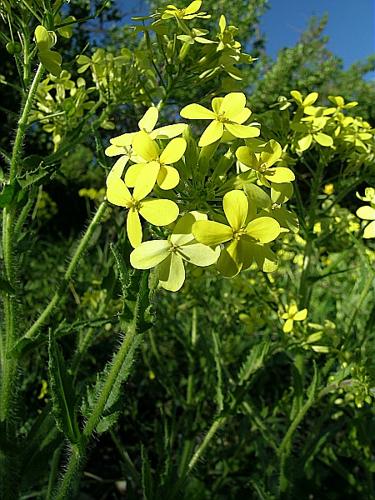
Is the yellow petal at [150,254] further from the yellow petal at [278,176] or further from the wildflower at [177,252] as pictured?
the yellow petal at [278,176]

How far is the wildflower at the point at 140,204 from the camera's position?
646 mm

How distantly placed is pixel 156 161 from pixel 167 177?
4 centimetres

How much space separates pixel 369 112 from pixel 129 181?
11322 millimetres

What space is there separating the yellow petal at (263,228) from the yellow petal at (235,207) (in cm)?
2

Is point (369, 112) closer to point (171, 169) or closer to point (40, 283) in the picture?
point (40, 283)

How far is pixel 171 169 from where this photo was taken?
0.67 m

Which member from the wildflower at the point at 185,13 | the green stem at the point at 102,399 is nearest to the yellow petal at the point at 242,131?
the green stem at the point at 102,399

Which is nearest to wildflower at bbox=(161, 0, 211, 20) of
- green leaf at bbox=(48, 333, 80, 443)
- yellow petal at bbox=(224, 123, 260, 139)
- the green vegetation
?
the green vegetation

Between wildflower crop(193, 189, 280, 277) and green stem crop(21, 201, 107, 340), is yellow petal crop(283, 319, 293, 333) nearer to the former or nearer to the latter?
green stem crop(21, 201, 107, 340)

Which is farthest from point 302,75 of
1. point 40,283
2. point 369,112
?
point 40,283

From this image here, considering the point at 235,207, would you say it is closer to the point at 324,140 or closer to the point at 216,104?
the point at 216,104

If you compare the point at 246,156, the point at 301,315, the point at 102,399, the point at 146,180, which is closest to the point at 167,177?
the point at 146,180

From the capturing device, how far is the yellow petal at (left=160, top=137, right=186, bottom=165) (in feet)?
2.20

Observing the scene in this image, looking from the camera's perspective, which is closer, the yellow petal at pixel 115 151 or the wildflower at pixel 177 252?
the wildflower at pixel 177 252
